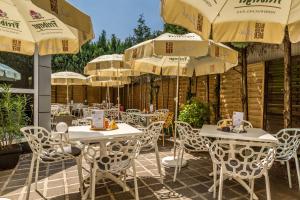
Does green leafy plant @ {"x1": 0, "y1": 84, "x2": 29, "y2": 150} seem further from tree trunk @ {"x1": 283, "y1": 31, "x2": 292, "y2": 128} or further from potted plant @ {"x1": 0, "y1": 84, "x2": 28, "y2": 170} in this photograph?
tree trunk @ {"x1": 283, "y1": 31, "x2": 292, "y2": 128}

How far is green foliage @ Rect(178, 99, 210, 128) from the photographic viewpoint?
609cm

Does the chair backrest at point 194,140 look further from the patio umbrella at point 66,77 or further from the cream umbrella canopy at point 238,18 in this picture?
the patio umbrella at point 66,77

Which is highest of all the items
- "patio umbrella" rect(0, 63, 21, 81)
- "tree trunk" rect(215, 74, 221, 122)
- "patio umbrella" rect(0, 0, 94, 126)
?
"patio umbrella" rect(0, 0, 94, 126)

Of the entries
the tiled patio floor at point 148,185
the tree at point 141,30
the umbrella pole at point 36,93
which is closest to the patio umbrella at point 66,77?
the umbrella pole at point 36,93

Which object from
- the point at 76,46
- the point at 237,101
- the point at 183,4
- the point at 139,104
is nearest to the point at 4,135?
the point at 76,46

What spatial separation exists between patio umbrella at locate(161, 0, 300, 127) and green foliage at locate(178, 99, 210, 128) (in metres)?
3.50

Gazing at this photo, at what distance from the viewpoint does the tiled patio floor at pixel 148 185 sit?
3.46m

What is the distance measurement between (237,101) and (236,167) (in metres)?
4.72

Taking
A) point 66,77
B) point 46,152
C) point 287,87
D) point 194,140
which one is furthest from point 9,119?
point 66,77

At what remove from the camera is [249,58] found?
22.7 feet

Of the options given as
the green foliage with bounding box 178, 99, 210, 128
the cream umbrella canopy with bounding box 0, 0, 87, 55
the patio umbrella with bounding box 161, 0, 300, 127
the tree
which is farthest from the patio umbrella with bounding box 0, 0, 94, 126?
the tree

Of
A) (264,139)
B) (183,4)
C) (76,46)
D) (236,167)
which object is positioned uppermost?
(183,4)

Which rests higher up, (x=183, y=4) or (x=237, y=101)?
(x=183, y=4)

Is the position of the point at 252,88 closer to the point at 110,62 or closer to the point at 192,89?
the point at 192,89
